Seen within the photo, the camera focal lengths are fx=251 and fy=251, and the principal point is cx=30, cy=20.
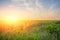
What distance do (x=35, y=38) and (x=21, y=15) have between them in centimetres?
30

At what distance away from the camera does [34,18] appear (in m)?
2.80

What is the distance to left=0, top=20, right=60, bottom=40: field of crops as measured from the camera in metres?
2.80

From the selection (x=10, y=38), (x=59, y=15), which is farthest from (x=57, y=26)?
(x=10, y=38)

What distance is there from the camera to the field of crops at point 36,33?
2.80 m

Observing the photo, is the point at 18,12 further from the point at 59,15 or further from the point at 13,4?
the point at 59,15

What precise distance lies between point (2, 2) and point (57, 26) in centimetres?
67

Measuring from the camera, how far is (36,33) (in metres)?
2.80

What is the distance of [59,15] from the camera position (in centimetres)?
282

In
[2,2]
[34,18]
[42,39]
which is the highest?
[2,2]

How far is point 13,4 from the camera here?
2814 mm

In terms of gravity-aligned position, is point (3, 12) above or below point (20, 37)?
above

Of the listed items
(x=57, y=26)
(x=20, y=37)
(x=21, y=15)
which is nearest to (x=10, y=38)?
(x=20, y=37)

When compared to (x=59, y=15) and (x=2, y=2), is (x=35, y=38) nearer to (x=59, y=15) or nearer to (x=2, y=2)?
(x=59, y=15)

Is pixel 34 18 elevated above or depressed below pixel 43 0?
below
